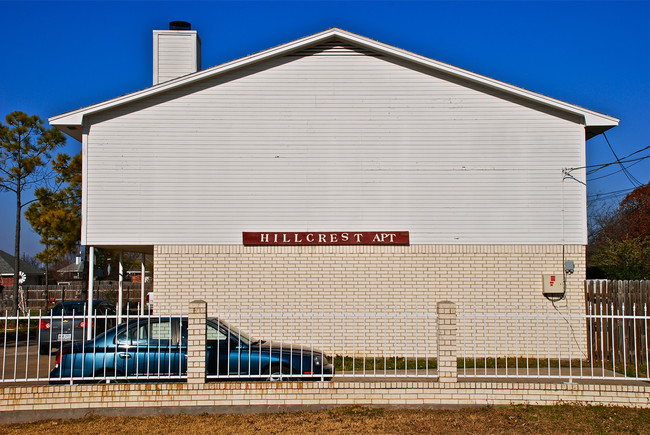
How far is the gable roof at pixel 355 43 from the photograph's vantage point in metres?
15.7

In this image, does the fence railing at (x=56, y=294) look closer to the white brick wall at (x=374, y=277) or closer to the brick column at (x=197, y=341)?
the white brick wall at (x=374, y=277)

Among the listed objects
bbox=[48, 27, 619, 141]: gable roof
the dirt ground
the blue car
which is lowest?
the dirt ground

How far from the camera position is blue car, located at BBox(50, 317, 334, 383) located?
1049 cm

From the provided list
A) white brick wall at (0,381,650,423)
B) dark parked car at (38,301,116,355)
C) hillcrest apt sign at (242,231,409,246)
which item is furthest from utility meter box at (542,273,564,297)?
dark parked car at (38,301,116,355)

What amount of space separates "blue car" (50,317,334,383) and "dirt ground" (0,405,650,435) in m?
0.87

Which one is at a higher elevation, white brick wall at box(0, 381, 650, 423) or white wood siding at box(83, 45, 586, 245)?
white wood siding at box(83, 45, 586, 245)

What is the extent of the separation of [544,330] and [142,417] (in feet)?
32.3

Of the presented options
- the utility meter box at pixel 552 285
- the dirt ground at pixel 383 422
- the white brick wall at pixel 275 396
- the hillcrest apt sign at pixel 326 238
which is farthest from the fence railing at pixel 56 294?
the dirt ground at pixel 383 422

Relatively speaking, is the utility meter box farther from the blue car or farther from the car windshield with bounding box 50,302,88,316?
the car windshield with bounding box 50,302,88,316

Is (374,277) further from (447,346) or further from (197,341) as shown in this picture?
(197,341)

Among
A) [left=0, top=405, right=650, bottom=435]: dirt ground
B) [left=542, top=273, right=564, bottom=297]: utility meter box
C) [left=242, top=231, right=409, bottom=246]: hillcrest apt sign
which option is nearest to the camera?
[left=0, top=405, right=650, bottom=435]: dirt ground

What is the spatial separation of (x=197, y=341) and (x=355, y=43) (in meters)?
9.06

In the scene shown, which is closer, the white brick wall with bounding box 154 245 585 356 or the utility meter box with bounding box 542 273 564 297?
the utility meter box with bounding box 542 273 564 297

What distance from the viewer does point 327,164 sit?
52.6 ft
